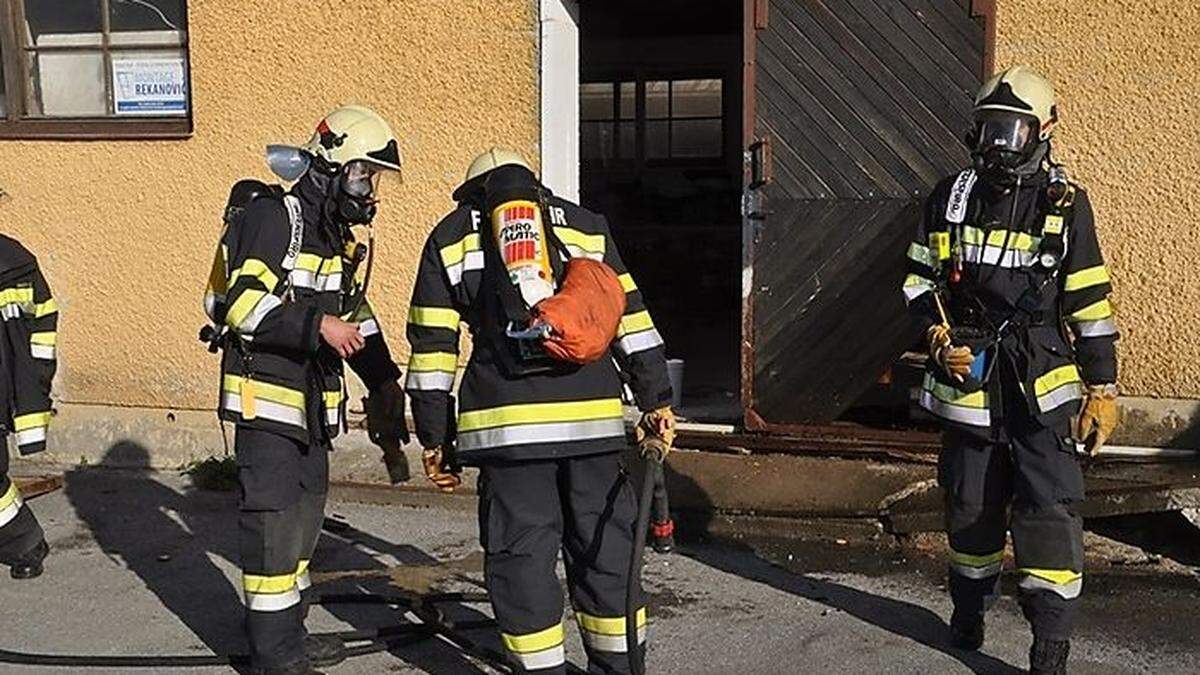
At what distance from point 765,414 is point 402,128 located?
2.64 metres

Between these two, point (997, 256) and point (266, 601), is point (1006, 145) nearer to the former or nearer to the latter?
point (997, 256)

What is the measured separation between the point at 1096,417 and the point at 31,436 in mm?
4465

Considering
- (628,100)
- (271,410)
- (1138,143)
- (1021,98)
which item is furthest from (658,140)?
(271,410)

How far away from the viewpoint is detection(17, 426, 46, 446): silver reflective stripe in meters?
5.93

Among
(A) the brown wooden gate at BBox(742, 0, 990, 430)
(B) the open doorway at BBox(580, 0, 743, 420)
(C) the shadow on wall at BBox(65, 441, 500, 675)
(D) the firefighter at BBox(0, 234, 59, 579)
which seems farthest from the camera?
(B) the open doorway at BBox(580, 0, 743, 420)

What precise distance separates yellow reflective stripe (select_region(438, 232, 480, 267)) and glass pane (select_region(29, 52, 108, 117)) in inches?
201

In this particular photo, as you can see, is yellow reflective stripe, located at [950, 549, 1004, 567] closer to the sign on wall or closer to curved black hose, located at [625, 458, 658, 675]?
curved black hose, located at [625, 458, 658, 675]

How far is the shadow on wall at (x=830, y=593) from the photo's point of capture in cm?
496

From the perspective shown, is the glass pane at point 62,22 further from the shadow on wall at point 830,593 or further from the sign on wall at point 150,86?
the shadow on wall at point 830,593

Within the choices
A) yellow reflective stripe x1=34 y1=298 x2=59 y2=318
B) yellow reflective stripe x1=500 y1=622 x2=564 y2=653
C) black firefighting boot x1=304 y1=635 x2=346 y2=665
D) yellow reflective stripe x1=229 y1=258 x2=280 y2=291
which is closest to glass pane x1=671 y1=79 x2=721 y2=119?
yellow reflective stripe x1=34 y1=298 x2=59 y2=318

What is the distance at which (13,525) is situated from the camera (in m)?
5.97

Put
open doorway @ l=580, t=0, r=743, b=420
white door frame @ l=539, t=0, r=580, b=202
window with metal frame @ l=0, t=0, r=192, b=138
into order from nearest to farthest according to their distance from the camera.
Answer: white door frame @ l=539, t=0, r=580, b=202 < window with metal frame @ l=0, t=0, r=192, b=138 < open doorway @ l=580, t=0, r=743, b=420

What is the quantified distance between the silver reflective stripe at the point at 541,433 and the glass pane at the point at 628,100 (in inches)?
426

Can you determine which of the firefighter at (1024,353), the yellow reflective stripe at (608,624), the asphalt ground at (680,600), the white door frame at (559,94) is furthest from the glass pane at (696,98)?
the yellow reflective stripe at (608,624)
